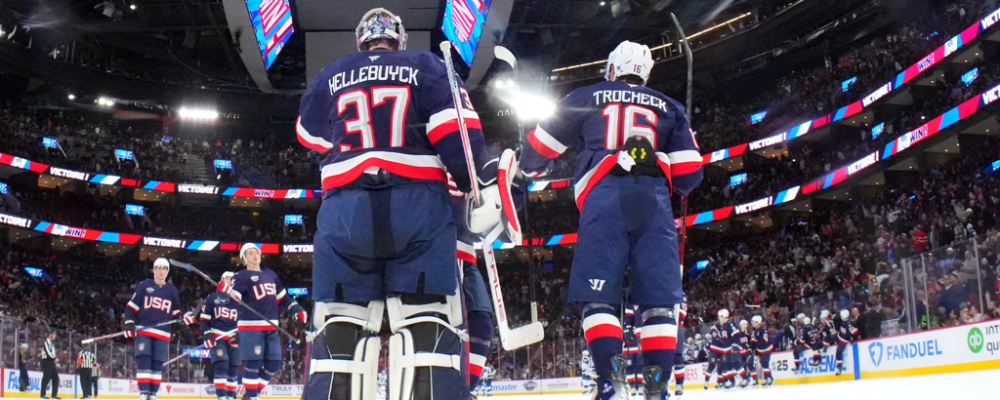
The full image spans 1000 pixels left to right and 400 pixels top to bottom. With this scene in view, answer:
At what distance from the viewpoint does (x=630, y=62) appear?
5156 mm

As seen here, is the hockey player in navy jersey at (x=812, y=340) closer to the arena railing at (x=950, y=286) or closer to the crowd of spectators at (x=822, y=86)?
the arena railing at (x=950, y=286)

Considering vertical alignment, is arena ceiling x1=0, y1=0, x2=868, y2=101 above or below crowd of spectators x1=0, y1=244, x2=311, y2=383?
above

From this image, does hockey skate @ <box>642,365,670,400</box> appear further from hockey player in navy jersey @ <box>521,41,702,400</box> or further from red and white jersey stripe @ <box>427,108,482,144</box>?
red and white jersey stripe @ <box>427,108,482,144</box>

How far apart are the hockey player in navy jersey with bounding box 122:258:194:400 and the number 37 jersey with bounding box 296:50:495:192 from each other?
778 cm

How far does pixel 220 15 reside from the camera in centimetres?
2531

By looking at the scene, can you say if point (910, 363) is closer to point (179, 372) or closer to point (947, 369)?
point (947, 369)

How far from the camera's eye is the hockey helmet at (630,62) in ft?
16.9

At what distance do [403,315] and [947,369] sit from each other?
9.93 metres

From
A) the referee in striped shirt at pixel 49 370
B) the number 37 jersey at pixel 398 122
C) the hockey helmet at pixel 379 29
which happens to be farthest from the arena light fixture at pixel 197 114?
the number 37 jersey at pixel 398 122

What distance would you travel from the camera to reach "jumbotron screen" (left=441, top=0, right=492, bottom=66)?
52.3 ft

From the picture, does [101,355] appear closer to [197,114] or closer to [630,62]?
[630,62]

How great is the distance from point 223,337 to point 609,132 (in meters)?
7.03

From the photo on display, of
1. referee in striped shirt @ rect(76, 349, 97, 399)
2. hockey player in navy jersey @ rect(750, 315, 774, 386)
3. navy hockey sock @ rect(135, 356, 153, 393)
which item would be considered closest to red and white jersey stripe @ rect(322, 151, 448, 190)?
navy hockey sock @ rect(135, 356, 153, 393)

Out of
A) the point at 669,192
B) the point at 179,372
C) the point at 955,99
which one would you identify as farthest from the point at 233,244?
the point at 669,192
